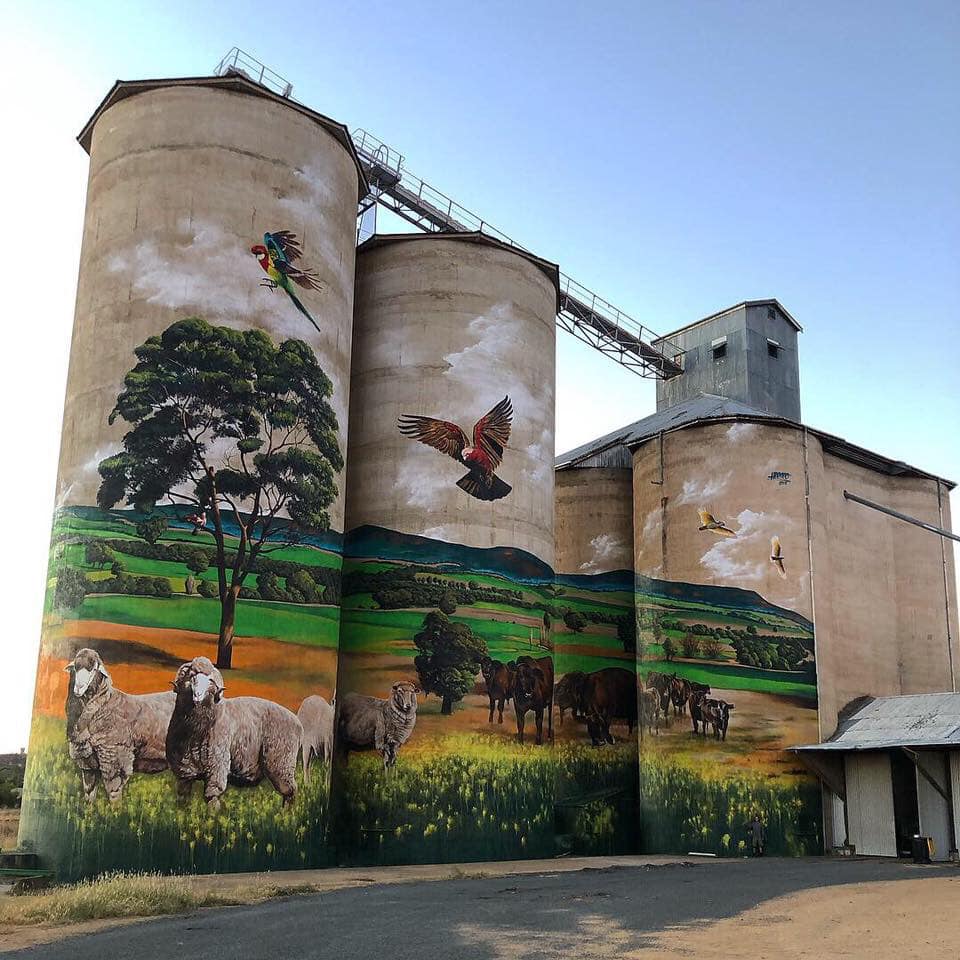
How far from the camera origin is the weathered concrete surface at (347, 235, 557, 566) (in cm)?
3291

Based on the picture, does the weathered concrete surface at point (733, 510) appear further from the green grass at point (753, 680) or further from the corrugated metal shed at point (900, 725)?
the corrugated metal shed at point (900, 725)

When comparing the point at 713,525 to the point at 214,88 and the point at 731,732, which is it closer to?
the point at 731,732

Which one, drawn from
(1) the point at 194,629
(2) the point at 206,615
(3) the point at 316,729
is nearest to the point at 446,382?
(2) the point at 206,615

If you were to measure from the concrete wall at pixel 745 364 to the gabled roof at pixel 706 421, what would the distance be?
1176mm

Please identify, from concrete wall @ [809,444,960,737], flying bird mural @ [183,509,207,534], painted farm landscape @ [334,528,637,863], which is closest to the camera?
flying bird mural @ [183,509,207,534]

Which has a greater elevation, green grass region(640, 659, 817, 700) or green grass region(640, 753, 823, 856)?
green grass region(640, 659, 817, 700)

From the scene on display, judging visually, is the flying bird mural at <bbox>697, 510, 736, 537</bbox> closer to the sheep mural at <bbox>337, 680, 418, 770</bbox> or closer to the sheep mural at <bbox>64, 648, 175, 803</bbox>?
the sheep mural at <bbox>337, 680, 418, 770</bbox>

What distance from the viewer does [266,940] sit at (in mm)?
15148

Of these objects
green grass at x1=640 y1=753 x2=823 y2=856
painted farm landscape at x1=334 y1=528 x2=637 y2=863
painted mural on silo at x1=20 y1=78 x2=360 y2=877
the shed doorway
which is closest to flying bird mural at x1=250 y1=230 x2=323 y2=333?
painted mural on silo at x1=20 y1=78 x2=360 y2=877

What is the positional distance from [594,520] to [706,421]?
6.94 metres

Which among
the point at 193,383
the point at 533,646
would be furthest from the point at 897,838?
the point at 193,383

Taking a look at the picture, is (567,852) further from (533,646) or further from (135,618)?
(135,618)

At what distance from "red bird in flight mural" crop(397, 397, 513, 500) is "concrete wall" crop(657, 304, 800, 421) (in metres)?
Result: 18.1

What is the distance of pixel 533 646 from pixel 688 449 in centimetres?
1141
